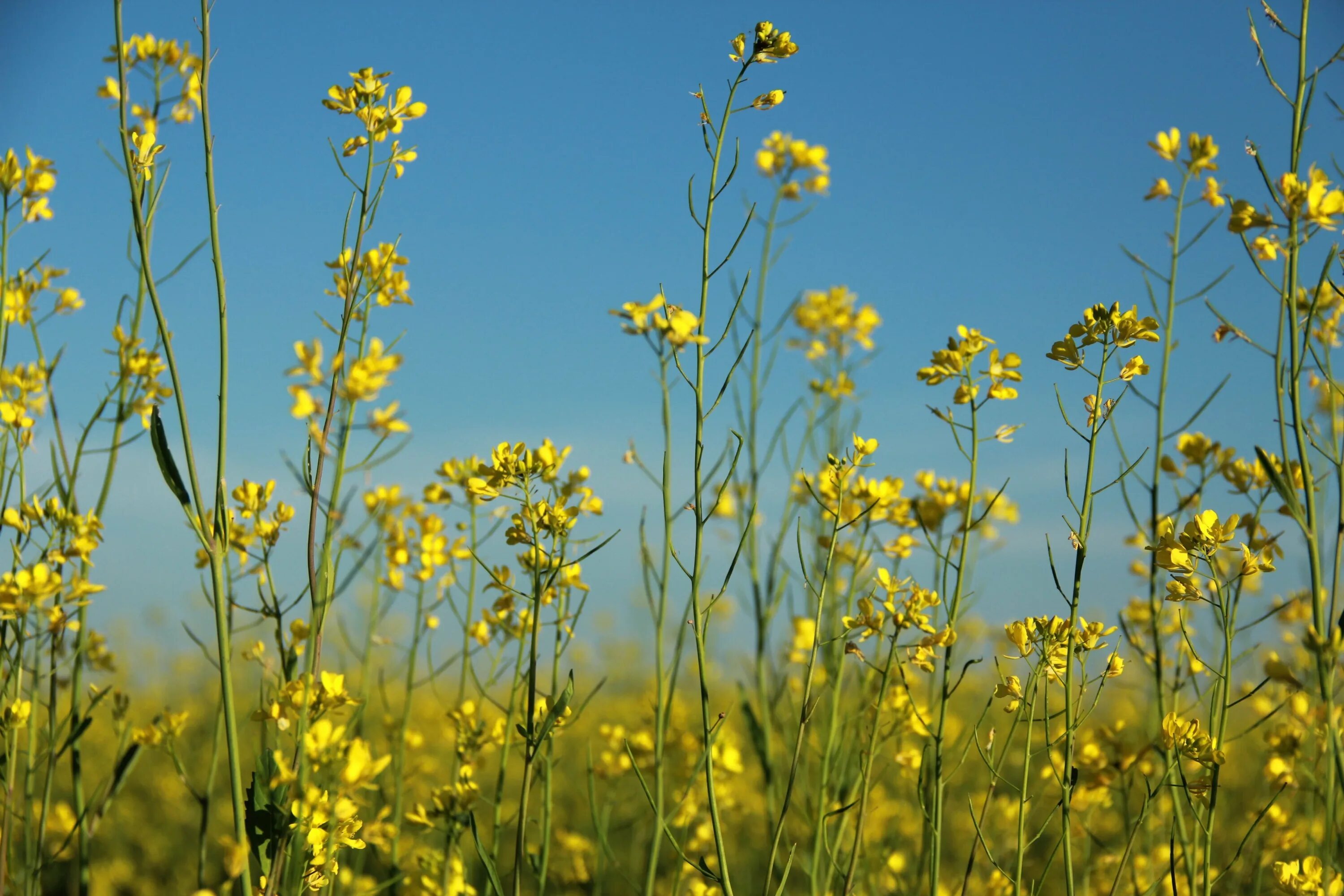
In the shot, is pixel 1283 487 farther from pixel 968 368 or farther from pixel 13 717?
pixel 13 717

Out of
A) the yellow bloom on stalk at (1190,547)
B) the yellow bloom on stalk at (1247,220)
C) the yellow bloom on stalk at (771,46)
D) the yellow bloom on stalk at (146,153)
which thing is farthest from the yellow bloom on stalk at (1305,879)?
the yellow bloom on stalk at (146,153)

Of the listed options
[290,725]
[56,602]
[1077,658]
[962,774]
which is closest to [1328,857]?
[1077,658]

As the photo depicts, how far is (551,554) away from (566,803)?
3849 millimetres

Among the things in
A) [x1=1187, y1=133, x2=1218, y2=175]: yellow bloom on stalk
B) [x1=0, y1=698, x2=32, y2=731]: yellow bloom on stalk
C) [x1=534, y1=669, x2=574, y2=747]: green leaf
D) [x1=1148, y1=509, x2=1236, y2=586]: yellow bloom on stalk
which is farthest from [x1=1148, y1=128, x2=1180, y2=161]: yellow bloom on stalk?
[x1=0, y1=698, x2=32, y2=731]: yellow bloom on stalk

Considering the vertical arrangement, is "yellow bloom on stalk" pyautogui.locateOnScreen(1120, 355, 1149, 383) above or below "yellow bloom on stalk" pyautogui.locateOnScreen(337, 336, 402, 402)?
above

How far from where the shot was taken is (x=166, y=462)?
1378mm

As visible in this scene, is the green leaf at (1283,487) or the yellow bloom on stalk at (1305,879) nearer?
the green leaf at (1283,487)

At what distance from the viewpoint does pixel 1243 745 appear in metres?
5.93

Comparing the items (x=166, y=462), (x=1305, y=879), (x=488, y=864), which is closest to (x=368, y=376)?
(x=166, y=462)

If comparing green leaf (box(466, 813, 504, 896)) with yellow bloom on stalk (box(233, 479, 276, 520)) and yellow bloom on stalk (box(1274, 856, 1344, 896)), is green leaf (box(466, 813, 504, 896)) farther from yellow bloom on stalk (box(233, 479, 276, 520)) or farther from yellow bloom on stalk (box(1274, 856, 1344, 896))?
yellow bloom on stalk (box(1274, 856, 1344, 896))

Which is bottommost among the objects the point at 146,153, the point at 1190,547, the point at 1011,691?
the point at 1011,691

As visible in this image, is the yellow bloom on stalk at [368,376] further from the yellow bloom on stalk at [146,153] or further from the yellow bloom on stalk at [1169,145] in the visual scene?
the yellow bloom on stalk at [1169,145]

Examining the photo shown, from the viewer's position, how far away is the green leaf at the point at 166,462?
1374mm

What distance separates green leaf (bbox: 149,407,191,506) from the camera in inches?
54.1
